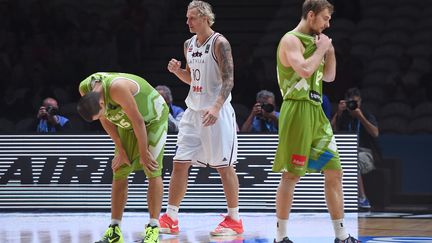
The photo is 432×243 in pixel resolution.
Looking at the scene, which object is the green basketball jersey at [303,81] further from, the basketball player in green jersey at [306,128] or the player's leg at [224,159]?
the player's leg at [224,159]

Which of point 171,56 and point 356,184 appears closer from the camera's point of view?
point 356,184

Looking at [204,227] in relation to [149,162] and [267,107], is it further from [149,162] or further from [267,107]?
[267,107]

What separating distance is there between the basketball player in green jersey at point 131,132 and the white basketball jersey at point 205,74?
2.82 feet

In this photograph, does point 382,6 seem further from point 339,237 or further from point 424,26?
point 339,237

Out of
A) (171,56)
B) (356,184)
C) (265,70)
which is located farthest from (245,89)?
(356,184)

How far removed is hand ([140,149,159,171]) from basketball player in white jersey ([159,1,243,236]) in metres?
1.09

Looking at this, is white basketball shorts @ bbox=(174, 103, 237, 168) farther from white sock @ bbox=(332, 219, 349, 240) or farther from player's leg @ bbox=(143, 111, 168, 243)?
white sock @ bbox=(332, 219, 349, 240)

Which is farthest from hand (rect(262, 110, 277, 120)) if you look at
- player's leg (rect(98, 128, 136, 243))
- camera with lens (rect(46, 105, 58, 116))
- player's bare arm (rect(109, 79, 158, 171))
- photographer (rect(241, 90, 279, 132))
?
player's bare arm (rect(109, 79, 158, 171))

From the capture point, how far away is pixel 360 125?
10914 mm

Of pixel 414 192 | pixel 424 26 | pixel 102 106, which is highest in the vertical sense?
pixel 424 26

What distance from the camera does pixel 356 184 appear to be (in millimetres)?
9867

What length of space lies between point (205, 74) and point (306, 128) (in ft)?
5.60

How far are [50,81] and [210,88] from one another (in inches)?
264

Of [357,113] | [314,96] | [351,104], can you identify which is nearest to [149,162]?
[314,96]
